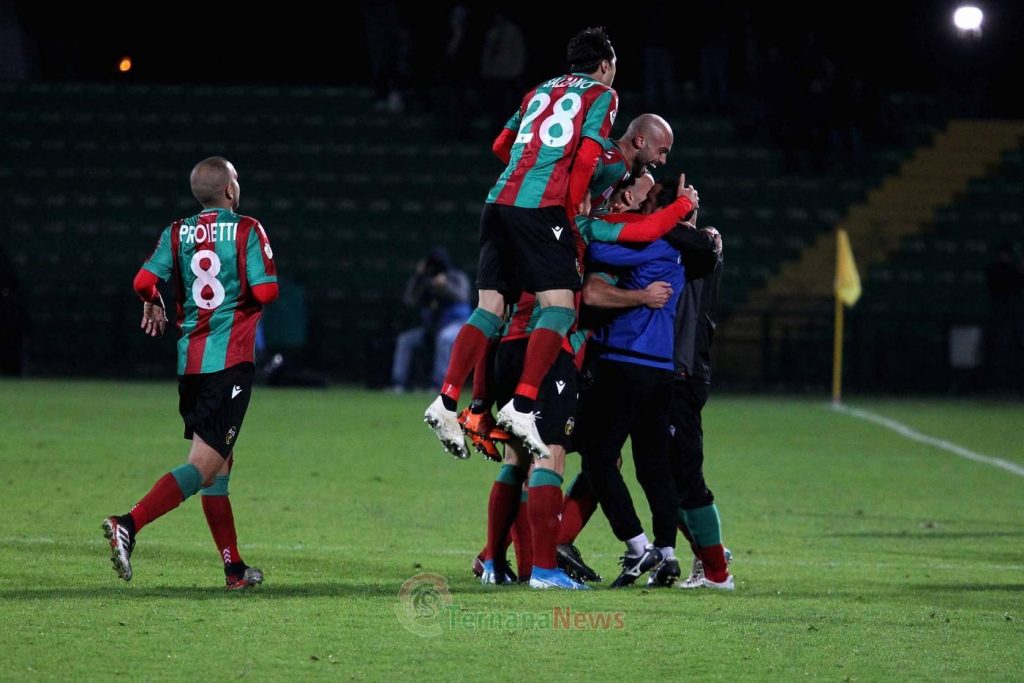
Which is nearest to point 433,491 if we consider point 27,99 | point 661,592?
point 661,592

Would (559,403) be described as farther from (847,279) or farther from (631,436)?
(847,279)

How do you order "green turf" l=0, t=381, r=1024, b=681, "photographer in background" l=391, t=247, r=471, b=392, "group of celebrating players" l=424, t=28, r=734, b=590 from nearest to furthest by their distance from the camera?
"green turf" l=0, t=381, r=1024, b=681 < "group of celebrating players" l=424, t=28, r=734, b=590 < "photographer in background" l=391, t=247, r=471, b=392

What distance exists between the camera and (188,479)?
6.76m

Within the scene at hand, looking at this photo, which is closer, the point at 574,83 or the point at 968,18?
the point at 574,83

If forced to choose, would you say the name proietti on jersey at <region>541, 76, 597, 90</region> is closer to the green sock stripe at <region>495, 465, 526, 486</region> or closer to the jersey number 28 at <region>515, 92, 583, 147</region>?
the jersey number 28 at <region>515, 92, 583, 147</region>

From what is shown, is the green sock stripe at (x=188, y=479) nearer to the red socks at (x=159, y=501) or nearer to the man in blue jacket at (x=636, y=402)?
the red socks at (x=159, y=501)

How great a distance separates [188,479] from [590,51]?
244cm

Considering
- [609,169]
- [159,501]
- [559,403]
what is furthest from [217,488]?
[609,169]

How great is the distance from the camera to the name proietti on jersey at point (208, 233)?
271 inches

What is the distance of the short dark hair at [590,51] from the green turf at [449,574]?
222 centimetres

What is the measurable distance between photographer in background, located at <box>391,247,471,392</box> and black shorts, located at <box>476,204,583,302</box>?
13.7 m

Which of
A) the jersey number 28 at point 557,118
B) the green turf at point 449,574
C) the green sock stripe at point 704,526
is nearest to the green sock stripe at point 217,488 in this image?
the green turf at point 449,574

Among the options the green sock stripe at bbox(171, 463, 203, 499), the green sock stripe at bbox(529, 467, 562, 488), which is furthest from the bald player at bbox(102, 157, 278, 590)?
the green sock stripe at bbox(529, 467, 562, 488)

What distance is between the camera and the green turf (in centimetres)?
540
